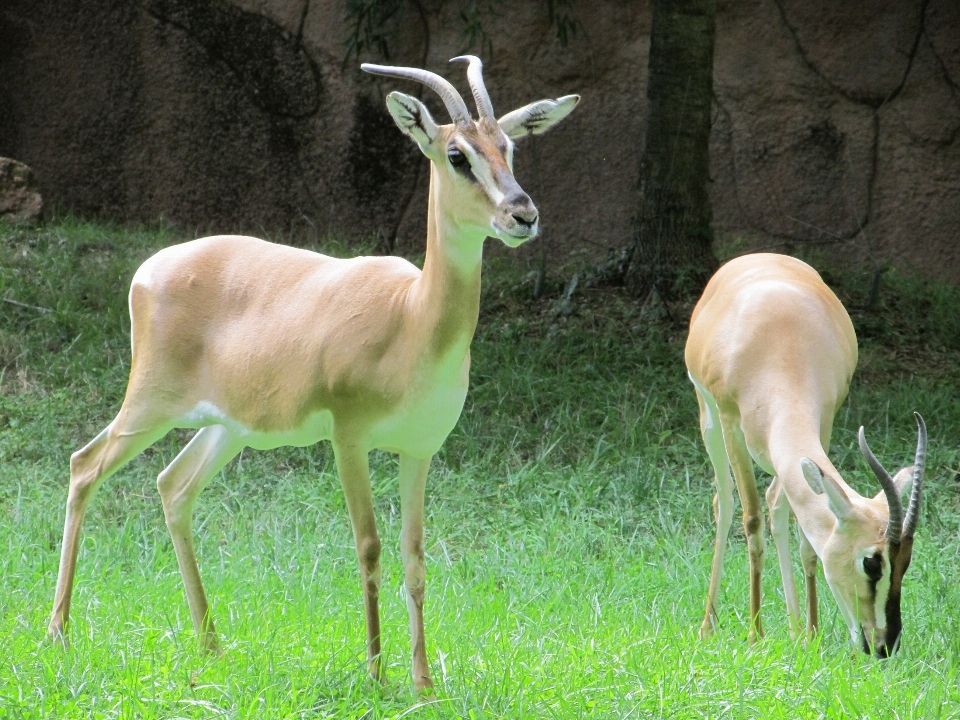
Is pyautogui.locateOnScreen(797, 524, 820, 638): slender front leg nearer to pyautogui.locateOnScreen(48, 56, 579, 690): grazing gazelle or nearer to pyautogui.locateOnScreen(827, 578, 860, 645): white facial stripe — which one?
pyautogui.locateOnScreen(827, 578, 860, 645): white facial stripe

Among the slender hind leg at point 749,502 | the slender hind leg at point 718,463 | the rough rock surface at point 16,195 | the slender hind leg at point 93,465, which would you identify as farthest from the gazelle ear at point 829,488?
the rough rock surface at point 16,195

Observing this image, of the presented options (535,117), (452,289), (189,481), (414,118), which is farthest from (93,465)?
(535,117)

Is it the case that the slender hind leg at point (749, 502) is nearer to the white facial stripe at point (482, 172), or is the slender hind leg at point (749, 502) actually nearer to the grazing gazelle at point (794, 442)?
the grazing gazelle at point (794, 442)

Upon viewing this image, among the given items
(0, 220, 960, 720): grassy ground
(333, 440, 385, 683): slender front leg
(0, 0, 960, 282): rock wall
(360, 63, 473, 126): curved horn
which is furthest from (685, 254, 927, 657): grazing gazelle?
(0, 0, 960, 282): rock wall

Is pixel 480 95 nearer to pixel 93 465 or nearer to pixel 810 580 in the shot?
pixel 93 465

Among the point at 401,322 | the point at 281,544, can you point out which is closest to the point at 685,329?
the point at 281,544

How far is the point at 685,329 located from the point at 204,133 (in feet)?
13.8

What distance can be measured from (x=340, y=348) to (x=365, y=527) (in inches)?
20.4

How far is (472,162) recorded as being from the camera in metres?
3.04

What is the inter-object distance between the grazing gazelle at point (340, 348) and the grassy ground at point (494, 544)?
11.3 inches

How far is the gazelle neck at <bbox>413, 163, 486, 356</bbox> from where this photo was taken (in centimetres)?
316

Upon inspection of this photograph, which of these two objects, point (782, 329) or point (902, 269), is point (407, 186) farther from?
point (782, 329)

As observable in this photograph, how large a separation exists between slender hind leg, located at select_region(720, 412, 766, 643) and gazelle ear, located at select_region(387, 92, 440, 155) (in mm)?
1882

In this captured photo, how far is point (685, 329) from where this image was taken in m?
7.15
